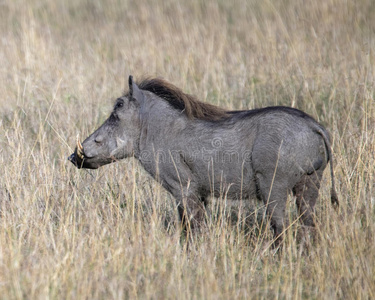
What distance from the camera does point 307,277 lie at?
3740 mm

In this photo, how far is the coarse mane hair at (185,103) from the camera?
4.54 metres

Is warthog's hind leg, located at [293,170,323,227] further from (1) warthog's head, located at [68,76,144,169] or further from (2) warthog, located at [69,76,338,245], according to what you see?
(1) warthog's head, located at [68,76,144,169]

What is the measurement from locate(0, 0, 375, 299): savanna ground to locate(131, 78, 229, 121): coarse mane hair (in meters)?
0.69

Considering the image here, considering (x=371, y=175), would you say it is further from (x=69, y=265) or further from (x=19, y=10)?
(x=19, y=10)

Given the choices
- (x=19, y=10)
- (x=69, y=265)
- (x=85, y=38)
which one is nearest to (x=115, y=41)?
(x=85, y=38)

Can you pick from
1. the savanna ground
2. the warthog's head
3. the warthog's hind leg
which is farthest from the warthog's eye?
the warthog's hind leg

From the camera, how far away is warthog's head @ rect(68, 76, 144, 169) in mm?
4672

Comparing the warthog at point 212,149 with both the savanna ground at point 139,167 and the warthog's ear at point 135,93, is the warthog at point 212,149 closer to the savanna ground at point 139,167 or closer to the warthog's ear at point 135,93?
the warthog's ear at point 135,93

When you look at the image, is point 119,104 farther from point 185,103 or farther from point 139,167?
point 139,167

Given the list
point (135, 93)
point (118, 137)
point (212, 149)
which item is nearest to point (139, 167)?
point (118, 137)

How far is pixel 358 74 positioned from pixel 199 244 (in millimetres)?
3564

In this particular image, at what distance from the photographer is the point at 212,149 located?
4.38 meters

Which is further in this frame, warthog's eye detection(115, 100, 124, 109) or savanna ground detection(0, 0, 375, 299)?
warthog's eye detection(115, 100, 124, 109)

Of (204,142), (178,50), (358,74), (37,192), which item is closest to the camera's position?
(204,142)
